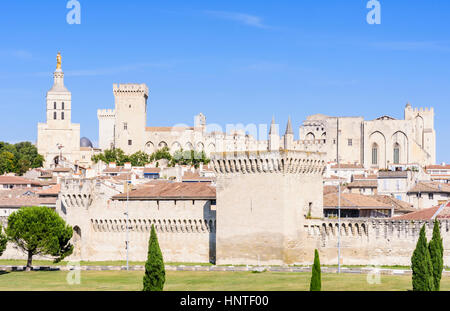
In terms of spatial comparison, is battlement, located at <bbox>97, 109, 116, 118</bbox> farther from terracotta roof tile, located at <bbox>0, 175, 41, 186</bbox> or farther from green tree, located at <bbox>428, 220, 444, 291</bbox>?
green tree, located at <bbox>428, 220, 444, 291</bbox>

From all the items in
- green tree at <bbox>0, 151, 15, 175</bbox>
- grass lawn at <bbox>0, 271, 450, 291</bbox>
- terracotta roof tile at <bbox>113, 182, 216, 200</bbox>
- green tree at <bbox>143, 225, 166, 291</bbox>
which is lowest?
grass lawn at <bbox>0, 271, 450, 291</bbox>

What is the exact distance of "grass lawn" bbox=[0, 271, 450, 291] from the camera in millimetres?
55528

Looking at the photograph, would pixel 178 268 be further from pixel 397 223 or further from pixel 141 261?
pixel 397 223

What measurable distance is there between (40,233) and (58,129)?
114 m

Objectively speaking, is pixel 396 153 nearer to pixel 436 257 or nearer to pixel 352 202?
pixel 352 202

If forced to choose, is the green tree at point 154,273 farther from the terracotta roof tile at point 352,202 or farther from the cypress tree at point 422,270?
the terracotta roof tile at point 352,202

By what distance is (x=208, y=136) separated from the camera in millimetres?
174250

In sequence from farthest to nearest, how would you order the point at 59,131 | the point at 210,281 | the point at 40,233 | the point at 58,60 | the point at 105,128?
1. the point at 105,128
2. the point at 58,60
3. the point at 59,131
4. the point at 40,233
5. the point at 210,281

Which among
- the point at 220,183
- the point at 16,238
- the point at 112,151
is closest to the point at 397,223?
the point at 220,183

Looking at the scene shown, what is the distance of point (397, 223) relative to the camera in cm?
6475

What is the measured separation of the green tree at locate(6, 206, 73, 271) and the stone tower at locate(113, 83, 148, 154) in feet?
330

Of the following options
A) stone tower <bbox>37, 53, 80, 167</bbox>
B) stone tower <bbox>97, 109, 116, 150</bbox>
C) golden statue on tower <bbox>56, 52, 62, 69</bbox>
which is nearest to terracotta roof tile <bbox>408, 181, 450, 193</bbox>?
stone tower <bbox>37, 53, 80, 167</bbox>

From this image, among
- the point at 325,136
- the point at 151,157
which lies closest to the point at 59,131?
the point at 151,157
